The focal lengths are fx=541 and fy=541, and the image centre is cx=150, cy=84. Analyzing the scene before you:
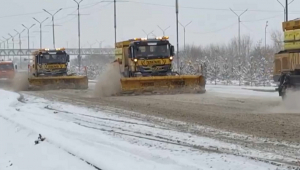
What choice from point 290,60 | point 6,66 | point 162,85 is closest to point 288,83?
point 290,60

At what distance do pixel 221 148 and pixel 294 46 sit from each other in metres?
9.13

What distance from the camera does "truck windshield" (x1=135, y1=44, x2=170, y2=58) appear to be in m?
25.7

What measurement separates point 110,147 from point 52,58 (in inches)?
1055

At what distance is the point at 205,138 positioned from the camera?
10016mm

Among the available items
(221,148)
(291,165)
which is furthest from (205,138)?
(291,165)

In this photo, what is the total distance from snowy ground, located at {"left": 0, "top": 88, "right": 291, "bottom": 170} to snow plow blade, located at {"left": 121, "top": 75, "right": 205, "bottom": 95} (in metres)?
9.57

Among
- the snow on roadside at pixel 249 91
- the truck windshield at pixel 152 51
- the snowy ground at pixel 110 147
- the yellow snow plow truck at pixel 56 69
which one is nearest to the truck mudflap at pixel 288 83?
the snowy ground at pixel 110 147

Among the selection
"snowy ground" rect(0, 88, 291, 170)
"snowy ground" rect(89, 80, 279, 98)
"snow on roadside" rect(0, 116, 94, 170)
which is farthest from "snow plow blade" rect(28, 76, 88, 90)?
"snow on roadside" rect(0, 116, 94, 170)

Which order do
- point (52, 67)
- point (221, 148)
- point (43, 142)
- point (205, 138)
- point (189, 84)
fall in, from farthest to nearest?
point (52, 67) → point (189, 84) → point (43, 142) → point (205, 138) → point (221, 148)

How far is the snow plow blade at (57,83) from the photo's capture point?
3303 cm

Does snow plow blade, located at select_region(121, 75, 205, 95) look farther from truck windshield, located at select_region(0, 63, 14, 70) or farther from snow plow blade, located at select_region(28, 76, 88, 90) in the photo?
truck windshield, located at select_region(0, 63, 14, 70)

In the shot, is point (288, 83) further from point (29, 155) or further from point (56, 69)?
point (56, 69)

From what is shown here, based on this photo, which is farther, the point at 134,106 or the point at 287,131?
the point at 134,106

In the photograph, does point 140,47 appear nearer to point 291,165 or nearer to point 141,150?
point 141,150
